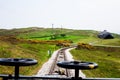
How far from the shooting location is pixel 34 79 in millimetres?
11094

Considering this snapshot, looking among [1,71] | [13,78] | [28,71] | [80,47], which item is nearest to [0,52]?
[28,71]

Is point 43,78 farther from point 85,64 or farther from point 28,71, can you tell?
point 28,71

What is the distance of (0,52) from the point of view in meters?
41.5

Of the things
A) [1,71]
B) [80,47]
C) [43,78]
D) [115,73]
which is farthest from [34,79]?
[80,47]

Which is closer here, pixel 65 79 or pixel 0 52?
pixel 65 79

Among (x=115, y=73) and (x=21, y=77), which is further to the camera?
(x=115, y=73)

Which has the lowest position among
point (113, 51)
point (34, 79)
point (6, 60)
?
point (113, 51)

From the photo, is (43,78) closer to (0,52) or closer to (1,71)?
(1,71)

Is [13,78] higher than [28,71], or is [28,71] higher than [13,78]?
[13,78]

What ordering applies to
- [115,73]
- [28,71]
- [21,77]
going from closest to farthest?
1. [21,77]
2. [28,71]
3. [115,73]

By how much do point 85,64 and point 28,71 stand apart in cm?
2325

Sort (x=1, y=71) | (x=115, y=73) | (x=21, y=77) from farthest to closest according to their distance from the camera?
1. (x=115, y=73)
2. (x=1, y=71)
3. (x=21, y=77)

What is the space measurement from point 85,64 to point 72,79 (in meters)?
0.64

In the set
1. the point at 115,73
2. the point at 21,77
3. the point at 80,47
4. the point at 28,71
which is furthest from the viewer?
the point at 80,47
